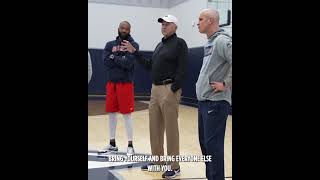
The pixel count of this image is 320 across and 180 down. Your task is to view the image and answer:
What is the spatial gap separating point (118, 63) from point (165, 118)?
3.23 ft

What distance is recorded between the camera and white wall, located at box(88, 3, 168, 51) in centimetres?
941

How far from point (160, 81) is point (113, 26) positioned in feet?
22.5

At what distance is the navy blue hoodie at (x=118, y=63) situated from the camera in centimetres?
361

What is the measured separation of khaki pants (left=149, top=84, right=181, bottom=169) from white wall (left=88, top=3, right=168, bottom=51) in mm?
6591

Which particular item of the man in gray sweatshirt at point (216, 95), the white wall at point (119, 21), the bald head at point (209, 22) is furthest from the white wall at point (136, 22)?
the man in gray sweatshirt at point (216, 95)

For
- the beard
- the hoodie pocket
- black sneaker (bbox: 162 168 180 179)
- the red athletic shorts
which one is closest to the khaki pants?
black sneaker (bbox: 162 168 180 179)

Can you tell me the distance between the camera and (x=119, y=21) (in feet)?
31.3

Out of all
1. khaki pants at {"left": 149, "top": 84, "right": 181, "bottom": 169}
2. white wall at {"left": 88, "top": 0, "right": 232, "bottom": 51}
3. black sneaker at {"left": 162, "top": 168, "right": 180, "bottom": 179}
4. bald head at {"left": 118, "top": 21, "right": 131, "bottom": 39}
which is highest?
white wall at {"left": 88, "top": 0, "right": 232, "bottom": 51}

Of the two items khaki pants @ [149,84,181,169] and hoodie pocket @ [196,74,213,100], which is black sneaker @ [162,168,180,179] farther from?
hoodie pocket @ [196,74,213,100]

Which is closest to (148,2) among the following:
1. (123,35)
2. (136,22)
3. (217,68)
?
(136,22)

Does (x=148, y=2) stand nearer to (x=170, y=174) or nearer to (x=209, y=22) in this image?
(x=170, y=174)
